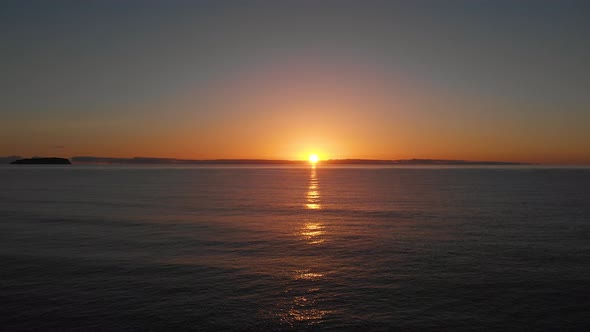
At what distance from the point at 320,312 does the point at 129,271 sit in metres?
12.4

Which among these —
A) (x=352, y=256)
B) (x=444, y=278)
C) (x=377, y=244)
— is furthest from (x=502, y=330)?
(x=377, y=244)

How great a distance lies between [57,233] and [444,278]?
31.5 m

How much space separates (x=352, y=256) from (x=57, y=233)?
25.6 m

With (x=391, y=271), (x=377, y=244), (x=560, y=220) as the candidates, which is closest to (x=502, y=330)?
A: (x=391, y=271)

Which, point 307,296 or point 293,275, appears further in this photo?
point 293,275

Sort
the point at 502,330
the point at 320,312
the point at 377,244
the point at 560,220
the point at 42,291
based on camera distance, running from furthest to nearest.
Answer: the point at 560,220, the point at 377,244, the point at 42,291, the point at 320,312, the point at 502,330

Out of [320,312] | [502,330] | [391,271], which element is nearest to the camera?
[502,330]

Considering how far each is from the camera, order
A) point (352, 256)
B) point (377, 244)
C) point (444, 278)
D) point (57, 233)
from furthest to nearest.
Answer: point (57, 233) < point (377, 244) < point (352, 256) < point (444, 278)

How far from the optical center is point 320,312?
1780 centimetres

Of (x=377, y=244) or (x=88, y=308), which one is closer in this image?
(x=88, y=308)

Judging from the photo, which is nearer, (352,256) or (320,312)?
(320,312)

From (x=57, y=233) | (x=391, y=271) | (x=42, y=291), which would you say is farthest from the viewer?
(x=57, y=233)

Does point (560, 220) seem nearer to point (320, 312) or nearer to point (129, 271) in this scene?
point (320, 312)

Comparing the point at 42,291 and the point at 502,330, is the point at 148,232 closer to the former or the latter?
the point at 42,291
